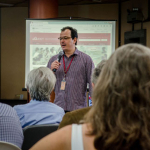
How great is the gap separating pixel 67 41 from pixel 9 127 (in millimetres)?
2331

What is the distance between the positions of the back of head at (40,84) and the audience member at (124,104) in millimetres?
1405

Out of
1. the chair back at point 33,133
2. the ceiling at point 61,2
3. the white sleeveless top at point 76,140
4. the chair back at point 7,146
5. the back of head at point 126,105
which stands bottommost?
the chair back at point 33,133

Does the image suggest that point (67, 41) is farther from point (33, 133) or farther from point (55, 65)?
point (33, 133)

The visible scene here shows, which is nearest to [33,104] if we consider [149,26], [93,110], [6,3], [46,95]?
[46,95]

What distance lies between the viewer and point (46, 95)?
7.51 feet

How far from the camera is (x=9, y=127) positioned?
1.57 meters

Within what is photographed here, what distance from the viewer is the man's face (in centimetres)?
375

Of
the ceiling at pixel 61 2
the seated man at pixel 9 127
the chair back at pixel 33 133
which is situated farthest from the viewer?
the ceiling at pixel 61 2

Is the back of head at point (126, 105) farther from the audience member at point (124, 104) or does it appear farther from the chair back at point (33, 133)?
the chair back at point (33, 133)

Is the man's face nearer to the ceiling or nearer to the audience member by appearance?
the audience member

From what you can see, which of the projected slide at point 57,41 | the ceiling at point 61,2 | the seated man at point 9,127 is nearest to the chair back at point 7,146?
the seated man at point 9,127

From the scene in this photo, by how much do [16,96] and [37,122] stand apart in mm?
6884

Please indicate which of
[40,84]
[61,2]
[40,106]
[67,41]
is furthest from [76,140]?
[61,2]

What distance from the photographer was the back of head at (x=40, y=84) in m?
2.29
